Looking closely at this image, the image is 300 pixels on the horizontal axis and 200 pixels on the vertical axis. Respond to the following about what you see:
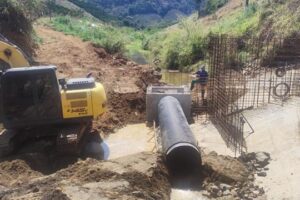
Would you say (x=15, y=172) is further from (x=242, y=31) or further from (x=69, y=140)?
(x=242, y=31)

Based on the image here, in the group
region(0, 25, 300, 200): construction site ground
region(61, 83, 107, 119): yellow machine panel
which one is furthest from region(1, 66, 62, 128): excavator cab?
region(0, 25, 300, 200): construction site ground

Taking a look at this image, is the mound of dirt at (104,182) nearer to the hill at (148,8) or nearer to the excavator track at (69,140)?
the excavator track at (69,140)

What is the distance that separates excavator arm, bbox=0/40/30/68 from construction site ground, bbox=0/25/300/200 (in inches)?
97.0

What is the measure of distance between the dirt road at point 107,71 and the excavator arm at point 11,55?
3944mm

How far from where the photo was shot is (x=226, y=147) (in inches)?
577

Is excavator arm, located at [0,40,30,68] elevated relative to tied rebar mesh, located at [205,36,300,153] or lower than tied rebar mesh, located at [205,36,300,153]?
elevated

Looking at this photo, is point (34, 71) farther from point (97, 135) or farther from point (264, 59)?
point (264, 59)

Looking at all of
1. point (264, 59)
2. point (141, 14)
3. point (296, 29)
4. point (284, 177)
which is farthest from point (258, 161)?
point (141, 14)

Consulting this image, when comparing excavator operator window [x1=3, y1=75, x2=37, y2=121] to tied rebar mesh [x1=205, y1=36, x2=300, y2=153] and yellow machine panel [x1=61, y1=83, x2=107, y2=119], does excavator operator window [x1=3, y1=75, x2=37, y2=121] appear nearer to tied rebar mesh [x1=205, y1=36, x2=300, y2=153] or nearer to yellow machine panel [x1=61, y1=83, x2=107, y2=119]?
yellow machine panel [x1=61, y1=83, x2=107, y2=119]

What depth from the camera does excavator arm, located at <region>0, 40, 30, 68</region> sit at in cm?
1432

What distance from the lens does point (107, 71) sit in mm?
27484

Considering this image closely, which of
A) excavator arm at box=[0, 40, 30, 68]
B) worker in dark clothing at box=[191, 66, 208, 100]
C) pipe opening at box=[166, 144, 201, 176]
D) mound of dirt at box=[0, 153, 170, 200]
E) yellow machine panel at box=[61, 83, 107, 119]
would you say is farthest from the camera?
worker in dark clothing at box=[191, 66, 208, 100]

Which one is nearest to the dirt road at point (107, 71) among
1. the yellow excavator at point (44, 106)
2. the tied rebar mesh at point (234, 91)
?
the yellow excavator at point (44, 106)

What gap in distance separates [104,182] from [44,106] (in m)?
4.22
